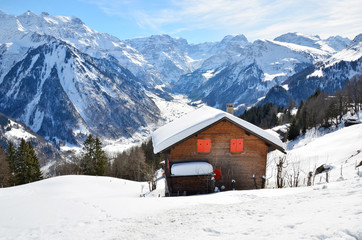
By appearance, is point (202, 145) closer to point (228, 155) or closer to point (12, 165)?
point (228, 155)

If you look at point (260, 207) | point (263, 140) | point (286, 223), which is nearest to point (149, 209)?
point (260, 207)

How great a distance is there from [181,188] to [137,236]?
522 inches

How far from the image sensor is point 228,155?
2314 centimetres

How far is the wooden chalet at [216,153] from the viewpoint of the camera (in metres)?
21.5

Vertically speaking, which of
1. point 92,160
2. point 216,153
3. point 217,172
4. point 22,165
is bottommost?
point 22,165

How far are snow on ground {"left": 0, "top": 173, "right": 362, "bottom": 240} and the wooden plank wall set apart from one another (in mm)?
8372

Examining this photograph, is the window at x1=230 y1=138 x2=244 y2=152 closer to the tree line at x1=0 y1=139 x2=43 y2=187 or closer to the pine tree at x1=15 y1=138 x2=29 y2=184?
the tree line at x1=0 y1=139 x2=43 y2=187

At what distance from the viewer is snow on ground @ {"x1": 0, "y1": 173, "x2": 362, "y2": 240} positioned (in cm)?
780

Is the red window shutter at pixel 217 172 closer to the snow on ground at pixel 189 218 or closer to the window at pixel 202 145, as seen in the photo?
the window at pixel 202 145

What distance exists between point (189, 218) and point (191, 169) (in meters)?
10.8

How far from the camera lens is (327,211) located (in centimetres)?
866

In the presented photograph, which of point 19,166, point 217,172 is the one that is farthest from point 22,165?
point 217,172

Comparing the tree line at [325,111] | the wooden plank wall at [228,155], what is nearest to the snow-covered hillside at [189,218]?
the wooden plank wall at [228,155]

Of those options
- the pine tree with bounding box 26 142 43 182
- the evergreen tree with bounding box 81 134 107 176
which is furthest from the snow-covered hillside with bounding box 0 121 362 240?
the evergreen tree with bounding box 81 134 107 176
